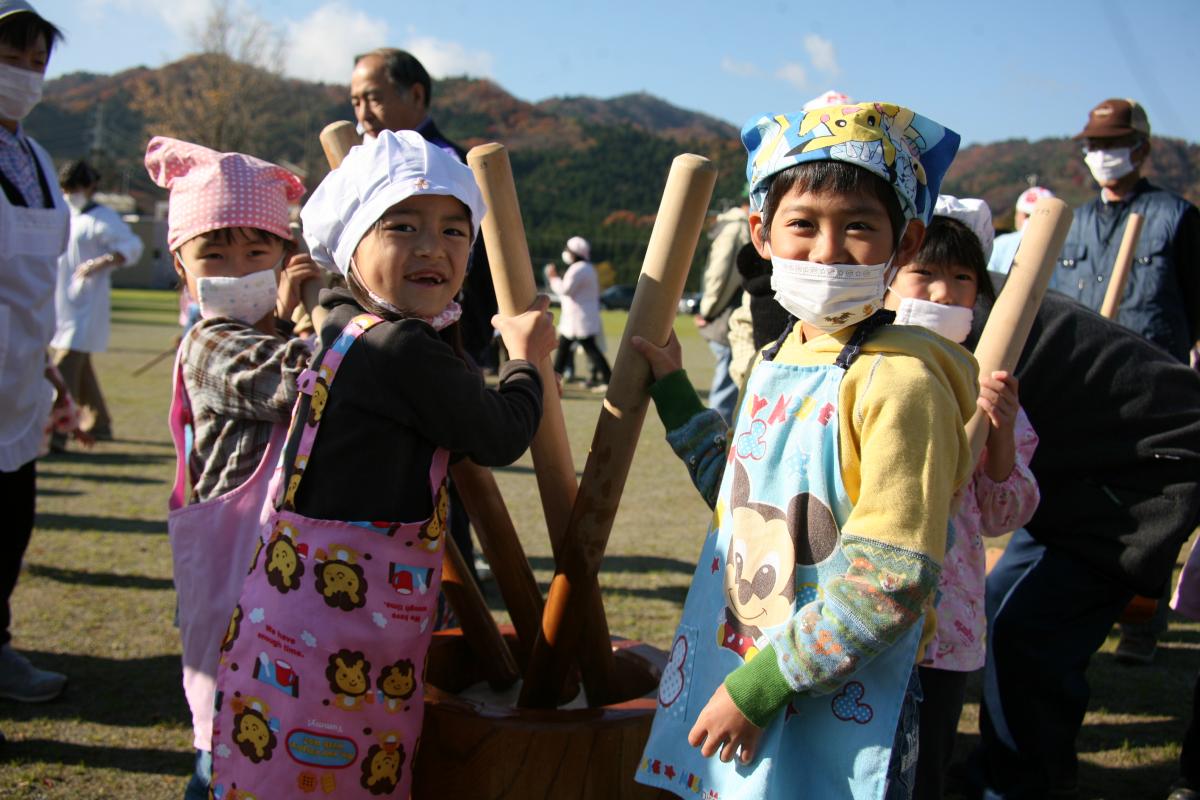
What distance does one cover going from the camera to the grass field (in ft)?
10.1

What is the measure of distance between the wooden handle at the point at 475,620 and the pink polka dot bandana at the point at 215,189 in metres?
0.95

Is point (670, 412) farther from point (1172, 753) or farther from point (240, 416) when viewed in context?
point (1172, 753)

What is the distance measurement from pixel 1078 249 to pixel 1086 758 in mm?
2689

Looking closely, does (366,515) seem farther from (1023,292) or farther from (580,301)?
(580,301)

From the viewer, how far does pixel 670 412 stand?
6.30 ft

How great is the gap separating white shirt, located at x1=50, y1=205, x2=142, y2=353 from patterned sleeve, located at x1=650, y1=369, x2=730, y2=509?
22.8 ft

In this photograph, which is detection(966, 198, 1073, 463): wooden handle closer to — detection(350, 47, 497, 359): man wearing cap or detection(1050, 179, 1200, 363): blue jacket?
detection(350, 47, 497, 359): man wearing cap

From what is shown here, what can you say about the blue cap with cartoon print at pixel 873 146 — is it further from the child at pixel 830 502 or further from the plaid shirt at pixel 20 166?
the plaid shirt at pixel 20 166

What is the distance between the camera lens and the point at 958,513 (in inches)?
90.1

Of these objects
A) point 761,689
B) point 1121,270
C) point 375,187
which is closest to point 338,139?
point 375,187

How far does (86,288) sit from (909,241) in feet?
25.6

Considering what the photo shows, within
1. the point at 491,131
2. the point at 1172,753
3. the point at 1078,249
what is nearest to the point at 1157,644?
the point at 1172,753

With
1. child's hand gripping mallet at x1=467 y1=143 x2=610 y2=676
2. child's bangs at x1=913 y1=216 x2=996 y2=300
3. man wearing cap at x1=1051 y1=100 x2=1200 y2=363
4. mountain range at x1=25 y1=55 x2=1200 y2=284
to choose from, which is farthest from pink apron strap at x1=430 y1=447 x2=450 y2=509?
mountain range at x1=25 y1=55 x2=1200 y2=284

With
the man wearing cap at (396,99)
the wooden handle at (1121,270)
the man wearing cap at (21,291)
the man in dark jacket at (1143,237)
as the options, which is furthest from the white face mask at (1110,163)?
the man wearing cap at (21,291)
